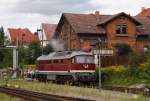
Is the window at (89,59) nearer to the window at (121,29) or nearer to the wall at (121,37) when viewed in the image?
the wall at (121,37)

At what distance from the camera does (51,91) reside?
1431 inches

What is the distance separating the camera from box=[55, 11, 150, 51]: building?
68.8 metres

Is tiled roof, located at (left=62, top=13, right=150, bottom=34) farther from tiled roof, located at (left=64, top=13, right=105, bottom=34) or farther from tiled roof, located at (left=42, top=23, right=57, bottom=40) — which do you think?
tiled roof, located at (left=42, top=23, right=57, bottom=40)

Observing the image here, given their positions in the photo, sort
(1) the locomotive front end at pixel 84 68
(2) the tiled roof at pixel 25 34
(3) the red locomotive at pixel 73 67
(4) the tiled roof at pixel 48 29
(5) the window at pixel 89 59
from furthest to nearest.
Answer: (2) the tiled roof at pixel 25 34 → (4) the tiled roof at pixel 48 29 → (5) the window at pixel 89 59 → (3) the red locomotive at pixel 73 67 → (1) the locomotive front end at pixel 84 68

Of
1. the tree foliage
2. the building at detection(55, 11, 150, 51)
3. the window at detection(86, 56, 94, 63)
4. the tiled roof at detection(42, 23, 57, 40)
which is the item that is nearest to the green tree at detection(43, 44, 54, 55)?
the building at detection(55, 11, 150, 51)

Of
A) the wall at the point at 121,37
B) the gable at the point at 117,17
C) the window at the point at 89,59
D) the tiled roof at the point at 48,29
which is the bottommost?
the window at the point at 89,59

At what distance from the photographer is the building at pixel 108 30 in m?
68.8

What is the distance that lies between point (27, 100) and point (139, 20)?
47.5 metres

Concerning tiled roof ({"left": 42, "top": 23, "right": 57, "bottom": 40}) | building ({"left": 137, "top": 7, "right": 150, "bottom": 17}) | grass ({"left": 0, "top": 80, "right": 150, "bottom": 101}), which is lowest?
grass ({"left": 0, "top": 80, "right": 150, "bottom": 101})

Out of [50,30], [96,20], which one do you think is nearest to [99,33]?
[96,20]

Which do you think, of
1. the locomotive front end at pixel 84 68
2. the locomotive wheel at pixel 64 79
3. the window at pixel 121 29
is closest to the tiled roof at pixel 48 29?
the window at pixel 121 29

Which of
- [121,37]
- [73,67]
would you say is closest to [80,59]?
[73,67]

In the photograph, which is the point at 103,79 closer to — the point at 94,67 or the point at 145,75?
the point at 94,67

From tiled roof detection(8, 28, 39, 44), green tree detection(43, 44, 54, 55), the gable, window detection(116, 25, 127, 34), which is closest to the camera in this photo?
the gable
